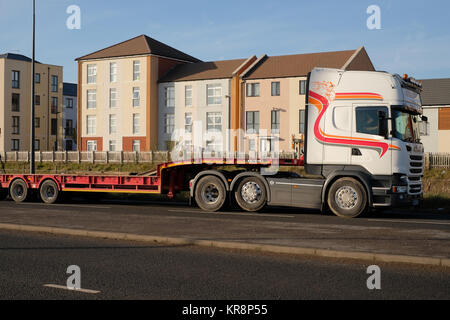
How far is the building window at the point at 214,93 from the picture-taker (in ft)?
200

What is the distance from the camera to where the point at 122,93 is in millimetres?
65062

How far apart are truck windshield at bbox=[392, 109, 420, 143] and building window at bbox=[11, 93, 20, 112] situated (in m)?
71.7

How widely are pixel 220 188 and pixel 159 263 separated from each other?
8907 mm

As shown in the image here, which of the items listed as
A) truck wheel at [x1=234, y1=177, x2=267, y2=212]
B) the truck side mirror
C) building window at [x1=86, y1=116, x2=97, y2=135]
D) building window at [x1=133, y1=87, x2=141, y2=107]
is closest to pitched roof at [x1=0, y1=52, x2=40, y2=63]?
building window at [x1=86, y1=116, x2=97, y2=135]

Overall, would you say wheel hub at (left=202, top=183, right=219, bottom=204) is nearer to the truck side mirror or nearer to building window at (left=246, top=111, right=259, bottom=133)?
the truck side mirror

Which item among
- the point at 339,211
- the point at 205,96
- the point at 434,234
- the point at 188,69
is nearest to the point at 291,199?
the point at 339,211

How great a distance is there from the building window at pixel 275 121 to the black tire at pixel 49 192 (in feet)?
128

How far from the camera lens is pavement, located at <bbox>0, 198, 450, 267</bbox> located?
31.0 ft

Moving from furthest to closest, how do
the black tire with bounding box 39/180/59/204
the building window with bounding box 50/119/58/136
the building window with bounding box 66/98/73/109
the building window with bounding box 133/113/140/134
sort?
the building window with bounding box 66/98/73/109 < the building window with bounding box 50/119/58/136 < the building window with bounding box 133/113/140/134 < the black tire with bounding box 39/180/59/204

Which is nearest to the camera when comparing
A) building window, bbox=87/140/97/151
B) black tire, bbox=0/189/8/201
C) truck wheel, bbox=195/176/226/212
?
truck wheel, bbox=195/176/226/212

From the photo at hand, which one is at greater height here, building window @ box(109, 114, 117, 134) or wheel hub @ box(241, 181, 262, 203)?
building window @ box(109, 114, 117, 134)

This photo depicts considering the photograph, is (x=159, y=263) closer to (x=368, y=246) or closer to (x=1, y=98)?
(x=368, y=246)
